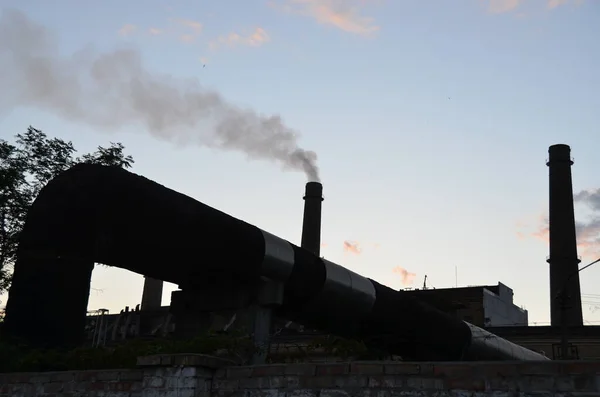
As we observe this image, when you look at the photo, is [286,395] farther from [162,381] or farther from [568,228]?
[568,228]

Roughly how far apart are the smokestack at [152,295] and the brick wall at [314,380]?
1499 inches

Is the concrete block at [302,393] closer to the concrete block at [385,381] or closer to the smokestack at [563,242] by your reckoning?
the concrete block at [385,381]

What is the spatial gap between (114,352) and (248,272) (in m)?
2.69

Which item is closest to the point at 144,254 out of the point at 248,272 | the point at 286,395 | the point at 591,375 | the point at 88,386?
the point at 248,272

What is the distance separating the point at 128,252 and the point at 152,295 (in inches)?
1477

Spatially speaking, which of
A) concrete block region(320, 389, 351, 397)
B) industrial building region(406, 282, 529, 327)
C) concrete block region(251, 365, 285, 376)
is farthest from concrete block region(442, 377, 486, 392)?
industrial building region(406, 282, 529, 327)

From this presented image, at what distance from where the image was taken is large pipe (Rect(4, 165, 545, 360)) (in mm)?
8500

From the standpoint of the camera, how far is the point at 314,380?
20.4 ft

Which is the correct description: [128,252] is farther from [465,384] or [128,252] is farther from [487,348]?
[487,348]

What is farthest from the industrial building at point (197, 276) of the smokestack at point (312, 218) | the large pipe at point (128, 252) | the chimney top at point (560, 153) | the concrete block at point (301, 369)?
the chimney top at point (560, 153)

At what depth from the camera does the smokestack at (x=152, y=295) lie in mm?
45062

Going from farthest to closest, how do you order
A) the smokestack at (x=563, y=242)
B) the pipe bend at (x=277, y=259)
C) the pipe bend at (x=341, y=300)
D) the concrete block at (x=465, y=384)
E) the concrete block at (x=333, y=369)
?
the smokestack at (x=563, y=242) → the pipe bend at (x=341, y=300) → the pipe bend at (x=277, y=259) → the concrete block at (x=333, y=369) → the concrete block at (x=465, y=384)

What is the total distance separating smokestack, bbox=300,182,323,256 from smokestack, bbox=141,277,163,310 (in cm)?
1162

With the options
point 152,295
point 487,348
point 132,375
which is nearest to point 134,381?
point 132,375
